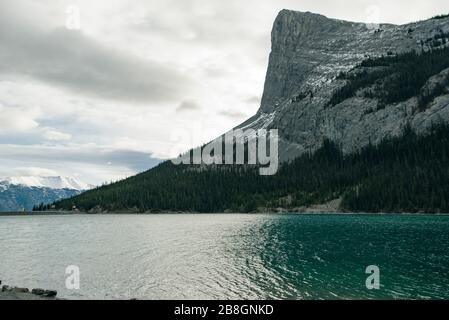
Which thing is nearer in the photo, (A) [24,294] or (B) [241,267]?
(A) [24,294]

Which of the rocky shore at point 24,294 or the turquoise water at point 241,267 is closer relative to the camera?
the rocky shore at point 24,294

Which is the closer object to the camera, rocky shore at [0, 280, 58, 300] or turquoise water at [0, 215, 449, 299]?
rocky shore at [0, 280, 58, 300]

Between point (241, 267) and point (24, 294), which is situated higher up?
point (241, 267)

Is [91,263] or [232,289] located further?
[91,263]

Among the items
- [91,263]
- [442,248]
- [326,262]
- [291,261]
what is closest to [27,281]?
[91,263]

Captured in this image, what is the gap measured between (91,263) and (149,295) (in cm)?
2811

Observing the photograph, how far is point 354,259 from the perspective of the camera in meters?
66.5
